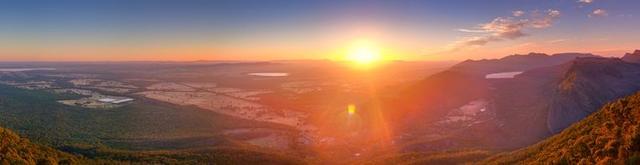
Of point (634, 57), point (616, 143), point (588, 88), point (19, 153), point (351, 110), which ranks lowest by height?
point (351, 110)

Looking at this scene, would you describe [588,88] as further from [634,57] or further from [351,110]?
[351,110]

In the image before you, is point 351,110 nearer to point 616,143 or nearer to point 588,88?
point 588,88

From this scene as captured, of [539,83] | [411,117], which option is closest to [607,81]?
[539,83]

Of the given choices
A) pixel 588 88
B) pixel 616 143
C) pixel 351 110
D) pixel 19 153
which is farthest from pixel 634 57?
pixel 19 153

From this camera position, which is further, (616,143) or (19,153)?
(19,153)

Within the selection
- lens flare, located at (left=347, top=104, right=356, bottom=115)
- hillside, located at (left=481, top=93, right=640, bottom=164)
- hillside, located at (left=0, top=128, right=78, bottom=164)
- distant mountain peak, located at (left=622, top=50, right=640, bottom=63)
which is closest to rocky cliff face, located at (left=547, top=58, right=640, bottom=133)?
distant mountain peak, located at (left=622, top=50, right=640, bottom=63)

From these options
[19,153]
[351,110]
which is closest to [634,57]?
[351,110]

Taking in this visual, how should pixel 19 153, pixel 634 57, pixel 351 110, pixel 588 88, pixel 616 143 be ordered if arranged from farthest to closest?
pixel 634 57, pixel 351 110, pixel 588 88, pixel 19 153, pixel 616 143

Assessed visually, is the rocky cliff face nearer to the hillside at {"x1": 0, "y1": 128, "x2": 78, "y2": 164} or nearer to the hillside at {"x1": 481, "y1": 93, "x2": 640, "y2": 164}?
the hillside at {"x1": 481, "y1": 93, "x2": 640, "y2": 164}

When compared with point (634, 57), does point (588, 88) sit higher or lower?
lower

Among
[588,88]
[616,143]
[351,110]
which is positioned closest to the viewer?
[616,143]

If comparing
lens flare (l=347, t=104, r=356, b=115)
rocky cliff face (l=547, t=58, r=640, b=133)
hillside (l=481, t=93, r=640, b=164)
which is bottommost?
lens flare (l=347, t=104, r=356, b=115)

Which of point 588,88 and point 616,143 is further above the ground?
point 616,143

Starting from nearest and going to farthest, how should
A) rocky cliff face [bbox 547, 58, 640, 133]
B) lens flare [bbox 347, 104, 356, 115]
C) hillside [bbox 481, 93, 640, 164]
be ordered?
hillside [bbox 481, 93, 640, 164]
rocky cliff face [bbox 547, 58, 640, 133]
lens flare [bbox 347, 104, 356, 115]
